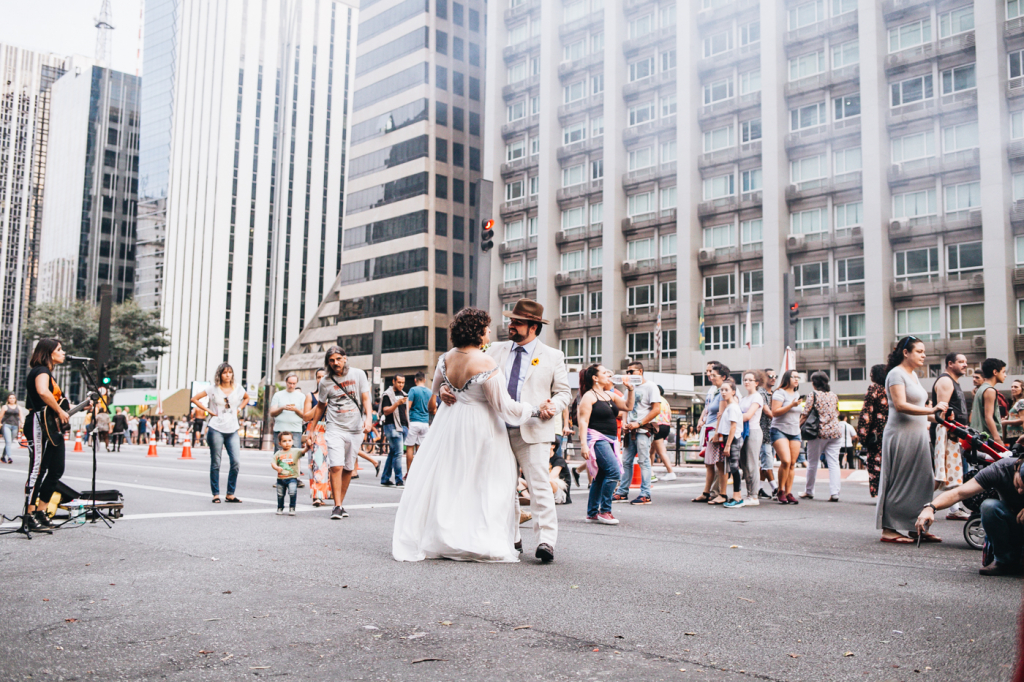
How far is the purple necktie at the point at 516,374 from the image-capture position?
20.7 feet

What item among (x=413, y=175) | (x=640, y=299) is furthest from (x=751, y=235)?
(x=413, y=175)

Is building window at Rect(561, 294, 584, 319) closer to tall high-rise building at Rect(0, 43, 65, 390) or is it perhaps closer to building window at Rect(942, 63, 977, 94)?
building window at Rect(942, 63, 977, 94)

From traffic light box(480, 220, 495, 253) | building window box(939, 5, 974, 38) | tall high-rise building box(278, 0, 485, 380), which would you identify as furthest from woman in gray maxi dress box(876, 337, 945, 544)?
tall high-rise building box(278, 0, 485, 380)

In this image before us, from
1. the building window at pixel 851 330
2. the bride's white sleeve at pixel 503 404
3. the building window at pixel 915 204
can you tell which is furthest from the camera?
the building window at pixel 851 330

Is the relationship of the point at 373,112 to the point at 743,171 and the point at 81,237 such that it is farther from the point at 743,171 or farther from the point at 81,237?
the point at 81,237

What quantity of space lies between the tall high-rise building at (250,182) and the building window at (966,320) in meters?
69.3

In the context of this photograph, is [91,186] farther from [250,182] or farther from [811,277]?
[811,277]

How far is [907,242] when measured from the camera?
40812 mm

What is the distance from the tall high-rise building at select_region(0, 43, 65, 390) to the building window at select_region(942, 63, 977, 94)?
9734cm

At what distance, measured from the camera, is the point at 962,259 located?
39.4 metres

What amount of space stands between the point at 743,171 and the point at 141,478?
1491 inches

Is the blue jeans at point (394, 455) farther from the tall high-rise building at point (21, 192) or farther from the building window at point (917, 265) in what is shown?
the tall high-rise building at point (21, 192)

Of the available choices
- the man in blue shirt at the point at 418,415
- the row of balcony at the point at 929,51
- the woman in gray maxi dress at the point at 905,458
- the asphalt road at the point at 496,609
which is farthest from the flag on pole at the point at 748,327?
the asphalt road at the point at 496,609

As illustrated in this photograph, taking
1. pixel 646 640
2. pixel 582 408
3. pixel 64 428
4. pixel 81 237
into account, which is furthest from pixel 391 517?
pixel 81 237
